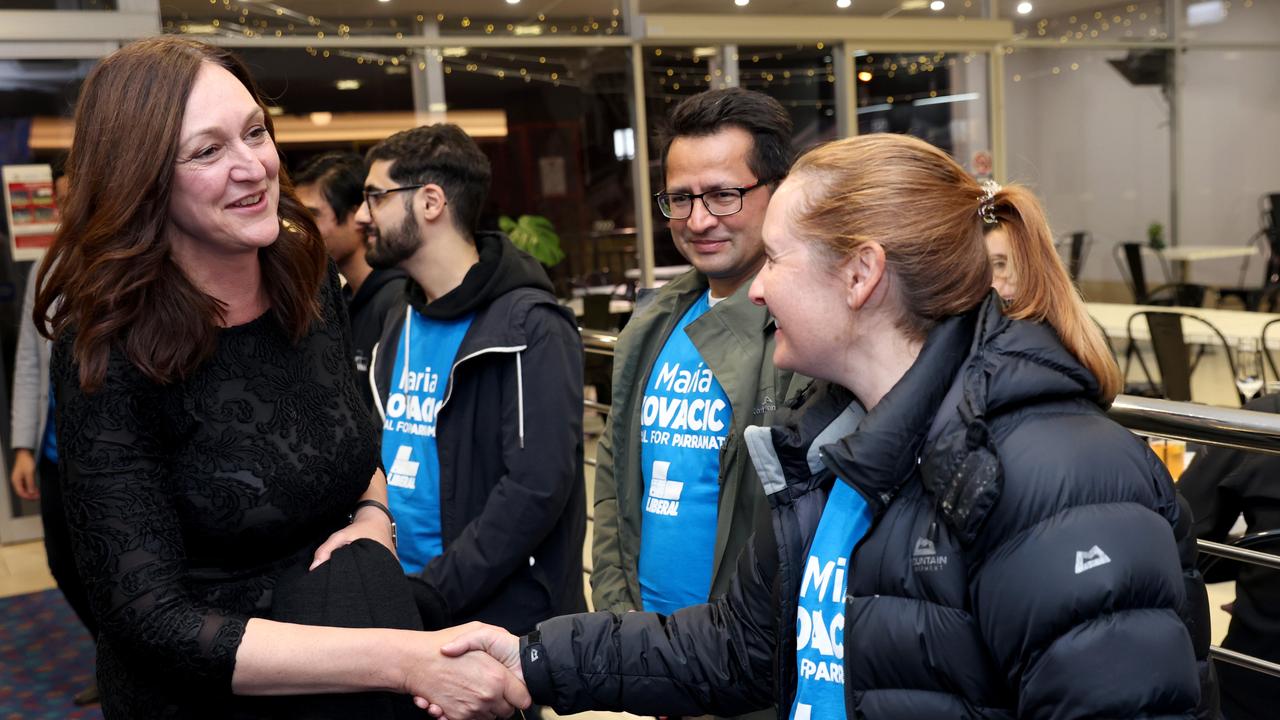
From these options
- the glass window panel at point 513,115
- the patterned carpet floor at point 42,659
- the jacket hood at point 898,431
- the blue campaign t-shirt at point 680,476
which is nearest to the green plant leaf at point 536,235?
the glass window panel at point 513,115

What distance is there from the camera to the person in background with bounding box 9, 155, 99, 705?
395cm

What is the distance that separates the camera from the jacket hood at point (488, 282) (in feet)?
8.80

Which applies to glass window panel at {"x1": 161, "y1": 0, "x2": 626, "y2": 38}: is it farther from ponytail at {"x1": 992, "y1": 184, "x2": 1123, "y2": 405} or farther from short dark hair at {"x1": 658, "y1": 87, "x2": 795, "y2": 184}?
ponytail at {"x1": 992, "y1": 184, "x2": 1123, "y2": 405}

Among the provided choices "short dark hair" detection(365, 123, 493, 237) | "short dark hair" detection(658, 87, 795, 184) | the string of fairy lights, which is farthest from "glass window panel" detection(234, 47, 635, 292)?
"short dark hair" detection(658, 87, 795, 184)

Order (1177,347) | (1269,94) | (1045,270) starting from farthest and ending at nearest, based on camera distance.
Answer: (1269,94)
(1177,347)
(1045,270)

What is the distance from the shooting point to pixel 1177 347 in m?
6.05

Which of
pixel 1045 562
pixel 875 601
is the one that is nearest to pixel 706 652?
pixel 875 601

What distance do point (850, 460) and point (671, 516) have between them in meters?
0.92

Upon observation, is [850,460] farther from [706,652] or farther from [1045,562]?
[706,652]

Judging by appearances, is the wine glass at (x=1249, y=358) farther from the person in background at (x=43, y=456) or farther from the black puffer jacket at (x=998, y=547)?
the person in background at (x=43, y=456)

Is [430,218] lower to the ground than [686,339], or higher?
higher

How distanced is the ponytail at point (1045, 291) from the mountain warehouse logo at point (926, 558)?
28 centimetres

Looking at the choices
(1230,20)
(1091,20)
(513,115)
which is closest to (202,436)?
(513,115)

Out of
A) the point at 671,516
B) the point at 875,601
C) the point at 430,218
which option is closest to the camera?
the point at 875,601
